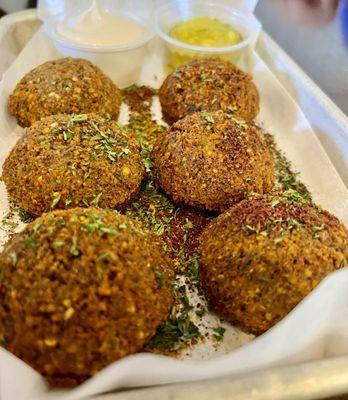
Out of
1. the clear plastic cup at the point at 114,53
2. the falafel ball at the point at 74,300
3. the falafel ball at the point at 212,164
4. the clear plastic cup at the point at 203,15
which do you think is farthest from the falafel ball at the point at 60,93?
the falafel ball at the point at 74,300

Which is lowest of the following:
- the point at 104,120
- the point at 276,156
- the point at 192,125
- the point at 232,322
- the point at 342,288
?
the point at 276,156

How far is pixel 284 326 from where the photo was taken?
4.77 ft

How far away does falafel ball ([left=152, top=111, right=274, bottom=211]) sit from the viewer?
2049 millimetres

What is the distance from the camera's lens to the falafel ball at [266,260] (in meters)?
1.58

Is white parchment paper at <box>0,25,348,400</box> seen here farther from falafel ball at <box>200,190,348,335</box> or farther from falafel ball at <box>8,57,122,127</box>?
falafel ball at <box>8,57,122,127</box>

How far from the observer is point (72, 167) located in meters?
1.96

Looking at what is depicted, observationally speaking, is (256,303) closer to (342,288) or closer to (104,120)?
(342,288)

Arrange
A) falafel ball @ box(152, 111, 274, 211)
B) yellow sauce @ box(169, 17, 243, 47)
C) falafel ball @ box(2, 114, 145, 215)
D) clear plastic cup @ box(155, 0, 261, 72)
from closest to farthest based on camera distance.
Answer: falafel ball @ box(2, 114, 145, 215), falafel ball @ box(152, 111, 274, 211), clear plastic cup @ box(155, 0, 261, 72), yellow sauce @ box(169, 17, 243, 47)

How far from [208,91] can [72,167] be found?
0.90 m

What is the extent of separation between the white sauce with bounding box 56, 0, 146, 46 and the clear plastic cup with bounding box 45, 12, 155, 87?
1.7 inches

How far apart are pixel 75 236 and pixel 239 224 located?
577 millimetres

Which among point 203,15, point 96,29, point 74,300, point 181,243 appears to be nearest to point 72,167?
point 181,243

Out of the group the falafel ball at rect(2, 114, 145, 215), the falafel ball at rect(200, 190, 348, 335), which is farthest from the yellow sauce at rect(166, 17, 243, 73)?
the falafel ball at rect(200, 190, 348, 335)

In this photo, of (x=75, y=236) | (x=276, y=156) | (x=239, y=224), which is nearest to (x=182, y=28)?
(x=276, y=156)
